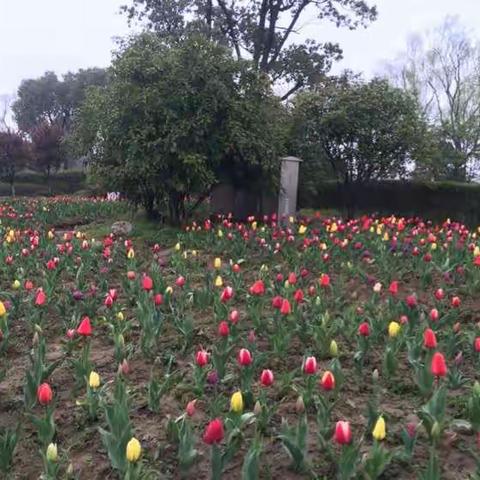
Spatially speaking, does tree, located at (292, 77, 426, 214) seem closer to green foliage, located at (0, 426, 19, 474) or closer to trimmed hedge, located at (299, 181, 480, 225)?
trimmed hedge, located at (299, 181, 480, 225)

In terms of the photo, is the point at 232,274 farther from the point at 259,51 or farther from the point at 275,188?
the point at 259,51

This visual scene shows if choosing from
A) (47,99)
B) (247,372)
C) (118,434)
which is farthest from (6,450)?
(47,99)

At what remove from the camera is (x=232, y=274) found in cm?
592

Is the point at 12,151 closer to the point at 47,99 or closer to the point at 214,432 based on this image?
the point at 47,99

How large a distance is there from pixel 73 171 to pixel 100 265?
28.2 metres

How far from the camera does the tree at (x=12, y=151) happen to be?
28.5m

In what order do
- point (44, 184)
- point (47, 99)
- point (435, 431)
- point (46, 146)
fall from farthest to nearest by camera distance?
point (47, 99)
point (44, 184)
point (46, 146)
point (435, 431)

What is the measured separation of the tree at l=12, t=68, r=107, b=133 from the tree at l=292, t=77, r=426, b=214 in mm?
37097

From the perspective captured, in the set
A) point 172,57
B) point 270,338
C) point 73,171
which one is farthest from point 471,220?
point 73,171

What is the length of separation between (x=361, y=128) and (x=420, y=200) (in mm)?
3733

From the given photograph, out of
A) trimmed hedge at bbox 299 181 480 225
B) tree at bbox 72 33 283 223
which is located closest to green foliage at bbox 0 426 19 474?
tree at bbox 72 33 283 223

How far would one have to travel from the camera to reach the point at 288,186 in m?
11.5

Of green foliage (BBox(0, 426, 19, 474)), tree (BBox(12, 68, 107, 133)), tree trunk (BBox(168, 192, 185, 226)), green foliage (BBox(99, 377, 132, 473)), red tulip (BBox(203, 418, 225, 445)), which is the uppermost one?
tree (BBox(12, 68, 107, 133))

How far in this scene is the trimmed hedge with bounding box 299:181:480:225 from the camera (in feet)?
55.1
